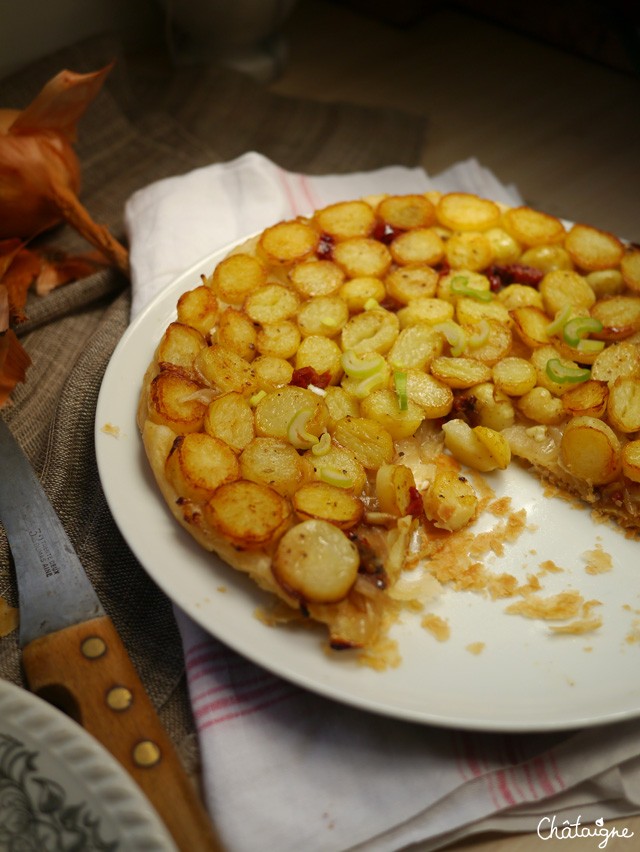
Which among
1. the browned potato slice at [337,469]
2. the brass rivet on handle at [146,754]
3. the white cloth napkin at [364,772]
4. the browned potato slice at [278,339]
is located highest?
the browned potato slice at [278,339]

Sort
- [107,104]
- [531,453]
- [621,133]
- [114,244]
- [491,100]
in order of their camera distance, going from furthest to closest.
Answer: [491,100], [621,133], [107,104], [114,244], [531,453]

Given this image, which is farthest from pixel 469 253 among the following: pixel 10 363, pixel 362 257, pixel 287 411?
pixel 10 363

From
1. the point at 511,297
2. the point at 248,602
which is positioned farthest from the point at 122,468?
the point at 511,297

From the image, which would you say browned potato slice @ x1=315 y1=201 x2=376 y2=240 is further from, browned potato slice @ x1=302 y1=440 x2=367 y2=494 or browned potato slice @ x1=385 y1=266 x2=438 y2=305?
browned potato slice @ x1=302 y1=440 x2=367 y2=494

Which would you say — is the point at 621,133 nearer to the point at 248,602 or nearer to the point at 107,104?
the point at 107,104

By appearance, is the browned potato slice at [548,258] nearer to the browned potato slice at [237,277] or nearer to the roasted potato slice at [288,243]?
Result: the roasted potato slice at [288,243]

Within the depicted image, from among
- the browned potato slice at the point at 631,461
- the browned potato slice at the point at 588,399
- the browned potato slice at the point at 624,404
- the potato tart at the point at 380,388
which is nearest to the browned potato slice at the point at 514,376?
the potato tart at the point at 380,388

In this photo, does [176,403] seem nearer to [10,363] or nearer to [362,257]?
[10,363]
